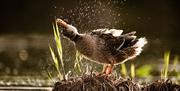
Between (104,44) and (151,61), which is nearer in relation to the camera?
(104,44)

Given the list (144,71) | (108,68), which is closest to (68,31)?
(108,68)

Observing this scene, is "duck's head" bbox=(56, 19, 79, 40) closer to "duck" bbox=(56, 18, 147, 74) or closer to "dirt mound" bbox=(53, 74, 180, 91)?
"duck" bbox=(56, 18, 147, 74)

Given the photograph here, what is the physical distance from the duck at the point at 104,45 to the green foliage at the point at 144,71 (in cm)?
331

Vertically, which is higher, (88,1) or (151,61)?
(88,1)

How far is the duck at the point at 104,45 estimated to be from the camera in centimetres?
548

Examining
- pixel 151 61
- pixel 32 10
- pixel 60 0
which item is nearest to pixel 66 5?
pixel 60 0

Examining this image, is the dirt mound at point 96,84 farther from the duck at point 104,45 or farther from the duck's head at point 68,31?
the duck's head at point 68,31

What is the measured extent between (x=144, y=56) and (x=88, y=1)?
16.8ft

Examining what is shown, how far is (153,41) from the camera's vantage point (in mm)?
13977

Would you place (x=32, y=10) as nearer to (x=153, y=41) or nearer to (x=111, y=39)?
(x=153, y=41)

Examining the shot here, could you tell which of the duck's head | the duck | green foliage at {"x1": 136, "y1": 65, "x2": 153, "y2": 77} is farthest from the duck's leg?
green foliage at {"x1": 136, "y1": 65, "x2": 153, "y2": 77}

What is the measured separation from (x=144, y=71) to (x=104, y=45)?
3832mm

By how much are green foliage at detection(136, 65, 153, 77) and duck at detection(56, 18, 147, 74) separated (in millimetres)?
3311

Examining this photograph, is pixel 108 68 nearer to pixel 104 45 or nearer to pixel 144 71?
pixel 104 45
